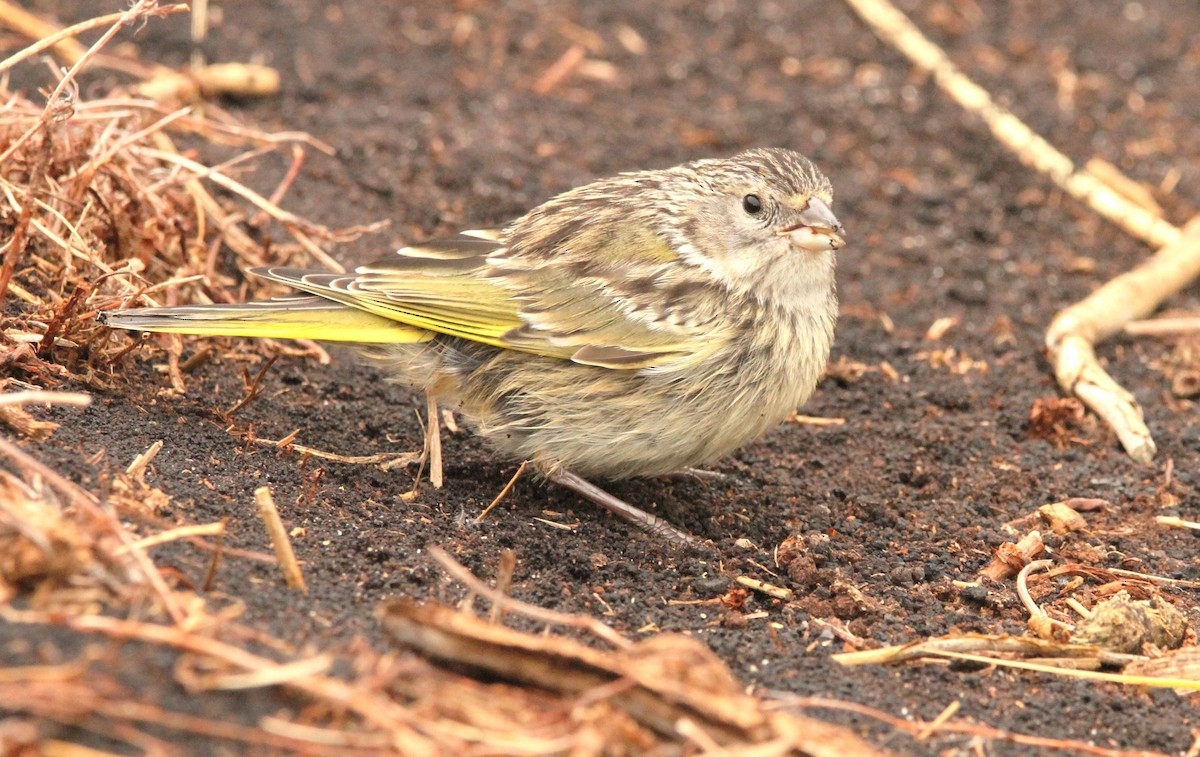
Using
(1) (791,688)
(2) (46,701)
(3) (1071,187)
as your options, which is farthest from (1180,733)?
(3) (1071,187)

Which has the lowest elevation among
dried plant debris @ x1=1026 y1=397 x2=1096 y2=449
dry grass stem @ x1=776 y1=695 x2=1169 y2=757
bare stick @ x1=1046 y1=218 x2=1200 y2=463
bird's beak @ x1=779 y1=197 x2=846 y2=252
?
dry grass stem @ x1=776 y1=695 x2=1169 y2=757

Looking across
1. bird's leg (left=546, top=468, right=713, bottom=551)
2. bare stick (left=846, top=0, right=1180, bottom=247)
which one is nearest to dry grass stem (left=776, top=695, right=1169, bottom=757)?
bird's leg (left=546, top=468, right=713, bottom=551)

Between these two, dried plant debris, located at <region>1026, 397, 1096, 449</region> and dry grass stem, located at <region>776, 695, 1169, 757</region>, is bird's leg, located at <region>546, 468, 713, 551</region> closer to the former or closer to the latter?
dry grass stem, located at <region>776, 695, 1169, 757</region>

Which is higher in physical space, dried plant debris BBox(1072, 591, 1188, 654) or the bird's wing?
the bird's wing

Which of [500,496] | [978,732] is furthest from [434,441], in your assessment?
[978,732]

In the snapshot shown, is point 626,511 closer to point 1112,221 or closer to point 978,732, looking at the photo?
point 978,732

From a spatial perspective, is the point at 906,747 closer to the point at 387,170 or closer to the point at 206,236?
the point at 206,236

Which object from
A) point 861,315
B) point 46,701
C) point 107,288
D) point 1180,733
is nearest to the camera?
A: point 46,701

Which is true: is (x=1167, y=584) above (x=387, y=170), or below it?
below
